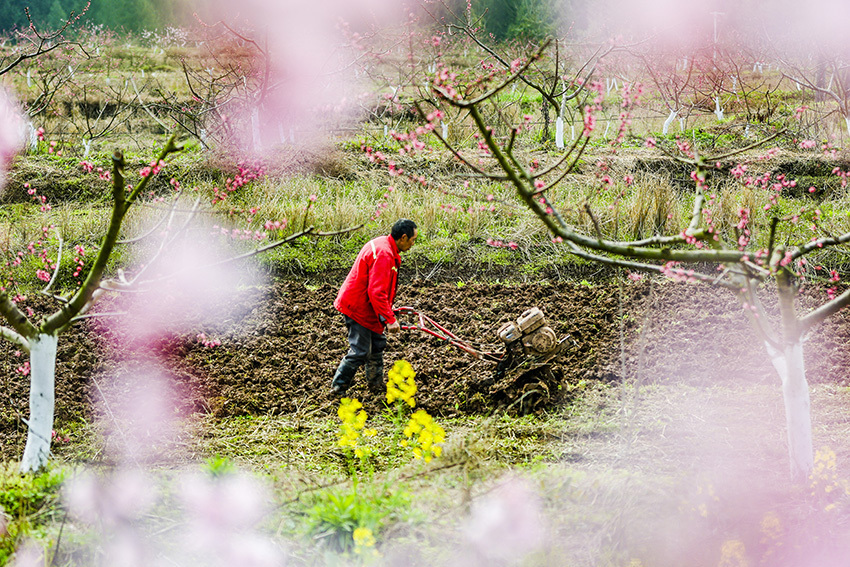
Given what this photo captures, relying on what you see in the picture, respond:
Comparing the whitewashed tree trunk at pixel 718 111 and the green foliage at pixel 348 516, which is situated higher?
the whitewashed tree trunk at pixel 718 111

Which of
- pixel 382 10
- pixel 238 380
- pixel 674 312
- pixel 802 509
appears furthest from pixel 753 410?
pixel 382 10

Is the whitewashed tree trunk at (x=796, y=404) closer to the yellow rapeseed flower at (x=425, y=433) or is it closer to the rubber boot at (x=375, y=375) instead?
the yellow rapeseed flower at (x=425, y=433)

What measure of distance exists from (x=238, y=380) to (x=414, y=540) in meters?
3.01

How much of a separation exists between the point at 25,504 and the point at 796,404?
11.9 ft

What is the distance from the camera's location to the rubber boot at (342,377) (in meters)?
5.14

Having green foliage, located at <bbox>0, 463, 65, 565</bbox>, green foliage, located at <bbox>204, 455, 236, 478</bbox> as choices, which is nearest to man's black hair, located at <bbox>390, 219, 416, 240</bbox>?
green foliage, located at <bbox>204, 455, 236, 478</bbox>

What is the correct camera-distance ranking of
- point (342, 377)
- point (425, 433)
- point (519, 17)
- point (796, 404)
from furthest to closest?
point (519, 17)
point (342, 377)
point (425, 433)
point (796, 404)

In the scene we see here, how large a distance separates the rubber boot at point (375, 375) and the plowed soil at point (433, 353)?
9cm

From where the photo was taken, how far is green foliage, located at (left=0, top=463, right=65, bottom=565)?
9.68 feet

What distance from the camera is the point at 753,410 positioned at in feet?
15.1

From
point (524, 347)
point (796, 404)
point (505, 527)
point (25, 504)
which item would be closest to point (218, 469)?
point (25, 504)

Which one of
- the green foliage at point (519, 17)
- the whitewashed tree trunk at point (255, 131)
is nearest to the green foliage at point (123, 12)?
the green foliage at point (519, 17)

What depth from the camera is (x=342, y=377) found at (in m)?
5.18

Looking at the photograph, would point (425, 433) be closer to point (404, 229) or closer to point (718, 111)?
point (404, 229)
